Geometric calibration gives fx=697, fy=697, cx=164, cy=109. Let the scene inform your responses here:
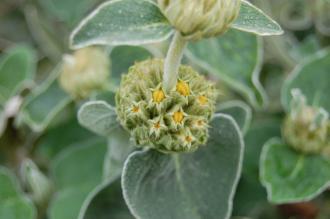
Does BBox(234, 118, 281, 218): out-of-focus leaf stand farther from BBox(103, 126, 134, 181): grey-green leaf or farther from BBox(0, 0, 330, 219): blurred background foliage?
BBox(103, 126, 134, 181): grey-green leaf

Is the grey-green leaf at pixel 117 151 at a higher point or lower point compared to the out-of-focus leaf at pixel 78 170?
higher

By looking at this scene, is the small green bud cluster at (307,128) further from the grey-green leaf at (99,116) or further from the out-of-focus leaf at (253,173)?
the grey-green leaf at (99,116)

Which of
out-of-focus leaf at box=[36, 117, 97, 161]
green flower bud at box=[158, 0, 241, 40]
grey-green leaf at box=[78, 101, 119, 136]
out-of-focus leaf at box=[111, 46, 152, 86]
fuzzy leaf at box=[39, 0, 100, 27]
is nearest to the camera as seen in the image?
green flower bud at box=[158, 0, 241, 40]

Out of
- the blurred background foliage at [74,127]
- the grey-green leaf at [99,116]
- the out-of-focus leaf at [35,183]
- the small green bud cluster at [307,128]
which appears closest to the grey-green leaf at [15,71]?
the blurred background foliage at [74,127]

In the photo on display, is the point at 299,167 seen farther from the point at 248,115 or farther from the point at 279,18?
the point at 279,18

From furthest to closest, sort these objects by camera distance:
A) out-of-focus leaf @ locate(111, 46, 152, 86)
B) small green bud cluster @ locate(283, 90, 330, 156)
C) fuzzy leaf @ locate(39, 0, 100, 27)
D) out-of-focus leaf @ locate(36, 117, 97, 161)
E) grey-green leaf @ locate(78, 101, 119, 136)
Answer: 1. fuzzy leaf @ locate(39, 0, 100, 27)
2. out-of-focus leaf @ locate(36, 117, 97, 161)
3. out-of-focus leaf @ locate(111, 46, 152, 86)
4. small green bud cluster @ locate(283, 90, 330, 156)
5. grey-green leaf @ locate(78, 101, 119, 136)

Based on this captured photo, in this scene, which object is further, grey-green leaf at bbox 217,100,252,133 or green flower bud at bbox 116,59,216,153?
grey-green leaf at bbox 217,100,252,133

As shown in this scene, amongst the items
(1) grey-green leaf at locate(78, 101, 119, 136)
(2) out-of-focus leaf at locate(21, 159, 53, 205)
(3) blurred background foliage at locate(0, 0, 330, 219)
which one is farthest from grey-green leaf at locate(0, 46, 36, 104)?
(1) grey-green leaf at locate(78, 101, 119, 136)
